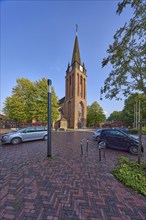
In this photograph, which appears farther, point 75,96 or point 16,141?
point 75,96

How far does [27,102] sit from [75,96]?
2010 cm

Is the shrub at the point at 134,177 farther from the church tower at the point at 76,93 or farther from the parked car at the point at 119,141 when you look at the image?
the church tower at the point at 76,93

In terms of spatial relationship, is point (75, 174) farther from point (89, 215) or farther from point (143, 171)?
point (143, 171)

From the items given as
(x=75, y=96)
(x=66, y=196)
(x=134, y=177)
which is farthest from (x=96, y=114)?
(x=66, y=196)

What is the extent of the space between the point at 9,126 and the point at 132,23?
25.7 m

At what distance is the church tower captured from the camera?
4062 centimetres

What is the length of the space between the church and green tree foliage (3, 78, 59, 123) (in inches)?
652

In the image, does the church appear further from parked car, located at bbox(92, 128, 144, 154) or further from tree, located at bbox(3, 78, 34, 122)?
parked car, located at bbox(92, 128, 144, 154)

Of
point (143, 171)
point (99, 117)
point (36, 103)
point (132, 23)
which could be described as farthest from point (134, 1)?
point (99, 117)

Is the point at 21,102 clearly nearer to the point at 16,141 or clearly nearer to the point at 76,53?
the point at 16,141

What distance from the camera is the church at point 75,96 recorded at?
40.3 metres

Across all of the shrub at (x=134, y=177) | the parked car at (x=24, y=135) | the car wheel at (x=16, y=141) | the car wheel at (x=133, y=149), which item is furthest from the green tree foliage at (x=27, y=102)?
the shrub at (x=134, y=177)

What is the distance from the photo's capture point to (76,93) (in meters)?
40.8

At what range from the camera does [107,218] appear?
6.66 ft
